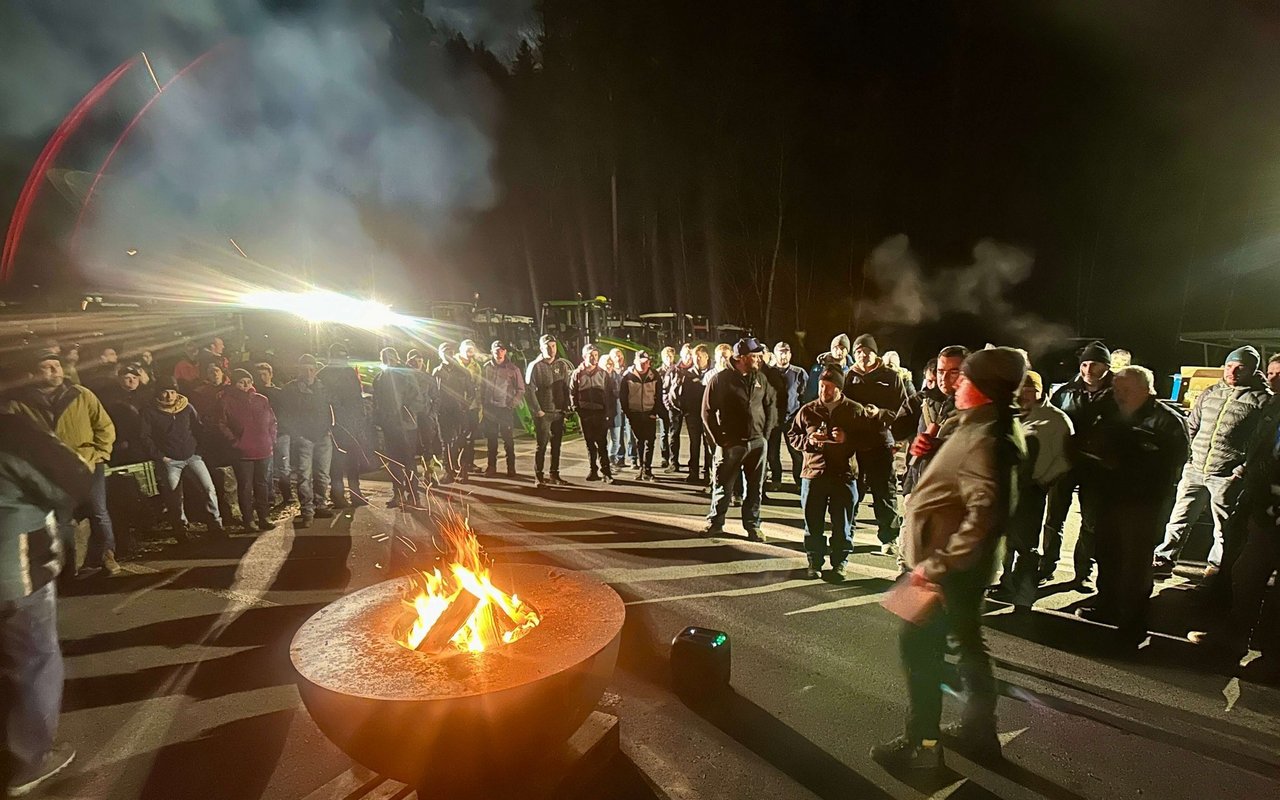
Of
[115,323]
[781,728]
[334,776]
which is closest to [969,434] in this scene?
[781,728]

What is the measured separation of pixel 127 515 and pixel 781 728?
6.81 m

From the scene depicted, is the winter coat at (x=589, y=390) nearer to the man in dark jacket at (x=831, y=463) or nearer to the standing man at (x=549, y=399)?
the standing man at (x=549, y=399)

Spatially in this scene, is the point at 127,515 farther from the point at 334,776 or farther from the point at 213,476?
the point at 334,776

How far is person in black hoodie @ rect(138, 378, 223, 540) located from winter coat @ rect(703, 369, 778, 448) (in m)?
5.45

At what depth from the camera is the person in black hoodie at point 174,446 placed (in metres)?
6.35

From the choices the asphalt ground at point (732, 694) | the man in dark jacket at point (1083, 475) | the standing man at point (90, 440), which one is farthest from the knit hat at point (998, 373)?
the standing man at point (90, 440)

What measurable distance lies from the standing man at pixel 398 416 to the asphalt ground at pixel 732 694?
2078mm

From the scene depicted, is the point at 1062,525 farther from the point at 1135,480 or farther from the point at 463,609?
A: the point at 463,609

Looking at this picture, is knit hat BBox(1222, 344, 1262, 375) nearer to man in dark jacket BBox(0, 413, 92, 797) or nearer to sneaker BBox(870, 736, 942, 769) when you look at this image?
sneaker BBox(870, 736, 942, 769)

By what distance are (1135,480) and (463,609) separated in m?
4.47

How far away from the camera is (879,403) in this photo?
599 cm

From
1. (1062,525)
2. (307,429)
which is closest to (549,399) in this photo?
(307,429)

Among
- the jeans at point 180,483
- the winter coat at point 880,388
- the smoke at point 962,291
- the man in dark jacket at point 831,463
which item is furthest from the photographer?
the smoke at point 962,291

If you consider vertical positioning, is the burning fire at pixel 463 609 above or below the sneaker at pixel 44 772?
above
